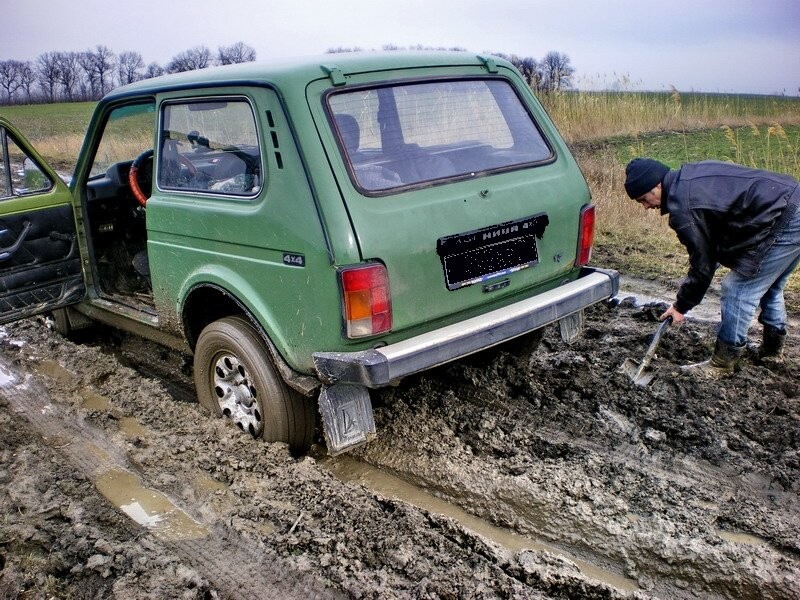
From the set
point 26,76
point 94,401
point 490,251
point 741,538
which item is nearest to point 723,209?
point 490,251

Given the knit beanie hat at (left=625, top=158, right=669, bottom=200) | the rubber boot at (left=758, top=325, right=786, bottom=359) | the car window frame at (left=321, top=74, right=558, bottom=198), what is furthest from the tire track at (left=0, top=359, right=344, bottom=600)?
the rubber boot at (left=758, top=325, right=786, bottom=359)

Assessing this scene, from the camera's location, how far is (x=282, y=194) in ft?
10.6

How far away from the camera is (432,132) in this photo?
3652 millimetres

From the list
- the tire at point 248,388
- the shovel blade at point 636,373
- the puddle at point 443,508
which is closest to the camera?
the puddle at point 443,508

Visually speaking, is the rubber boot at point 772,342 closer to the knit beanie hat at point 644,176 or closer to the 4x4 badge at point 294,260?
the knit beanie hat at point 644,176

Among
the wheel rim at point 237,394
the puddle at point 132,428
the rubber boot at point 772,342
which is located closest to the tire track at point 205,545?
the puddle at point 132,428

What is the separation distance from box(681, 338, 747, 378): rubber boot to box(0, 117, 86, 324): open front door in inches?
165

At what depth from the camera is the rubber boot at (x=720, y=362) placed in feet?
14.4

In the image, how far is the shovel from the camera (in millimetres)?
Result: 4332

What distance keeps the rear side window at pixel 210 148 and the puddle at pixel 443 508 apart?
1532 mm

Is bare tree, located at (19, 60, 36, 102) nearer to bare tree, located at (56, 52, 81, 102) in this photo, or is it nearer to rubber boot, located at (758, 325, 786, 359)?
bare tree, located at (56, 52, 81, 102)

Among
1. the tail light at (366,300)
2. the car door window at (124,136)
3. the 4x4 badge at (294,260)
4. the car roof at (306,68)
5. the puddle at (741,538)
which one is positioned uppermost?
the car roof at (306,68)

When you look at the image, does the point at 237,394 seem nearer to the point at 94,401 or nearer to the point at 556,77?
the point at 94,401

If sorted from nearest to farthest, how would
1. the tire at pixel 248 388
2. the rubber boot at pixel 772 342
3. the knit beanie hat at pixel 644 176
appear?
the tire at pixel 248 388 < the knit beanie hat at pixel 644 176 < the rubber boot at pixel 772 342
